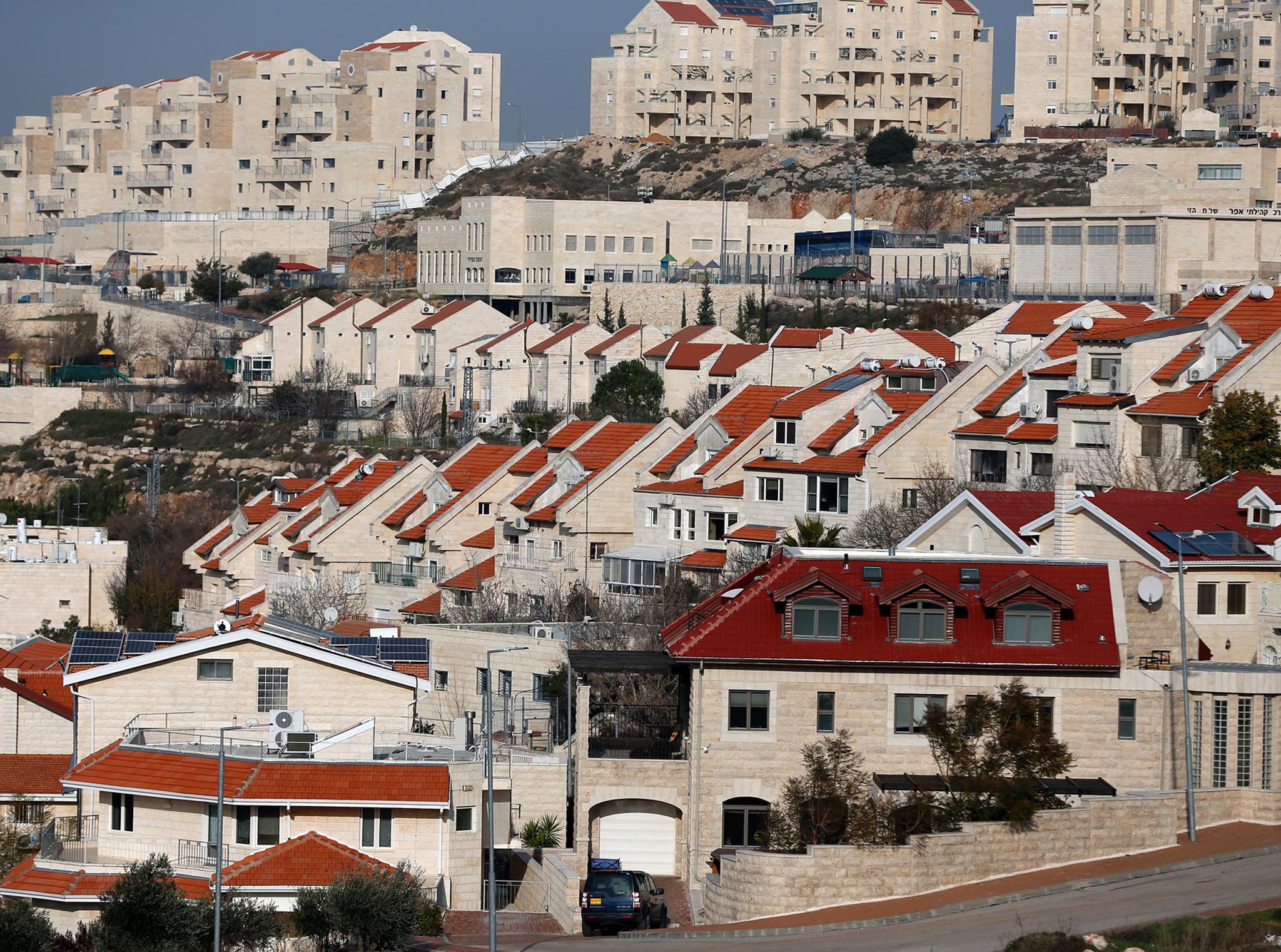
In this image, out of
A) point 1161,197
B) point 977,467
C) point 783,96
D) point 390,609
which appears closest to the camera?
point 977,467

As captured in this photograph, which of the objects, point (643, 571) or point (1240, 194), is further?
point (1240, 194)

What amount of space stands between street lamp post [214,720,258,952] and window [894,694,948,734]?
36.9 ft

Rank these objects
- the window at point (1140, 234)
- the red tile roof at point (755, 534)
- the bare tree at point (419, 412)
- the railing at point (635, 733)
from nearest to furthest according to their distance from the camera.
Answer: the railing at point (635, 733)
the red tile roof at point (755, 534)
the window at point (1140, 234)
the bare tree at point (419, 412)

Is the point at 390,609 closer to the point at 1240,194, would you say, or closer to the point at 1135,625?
the point at 1135,625

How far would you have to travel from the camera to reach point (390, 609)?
238ft

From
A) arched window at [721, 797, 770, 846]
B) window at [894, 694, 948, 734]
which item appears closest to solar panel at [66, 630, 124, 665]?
arched window at [721, 797, 770, 846]

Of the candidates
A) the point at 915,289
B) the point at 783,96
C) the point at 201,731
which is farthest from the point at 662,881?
the point at 783,96

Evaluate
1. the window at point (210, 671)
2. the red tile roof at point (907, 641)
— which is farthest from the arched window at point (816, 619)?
the window at point (210, 671)

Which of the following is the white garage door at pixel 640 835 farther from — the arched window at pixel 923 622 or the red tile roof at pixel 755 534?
the red tile roof at pixel 755 534

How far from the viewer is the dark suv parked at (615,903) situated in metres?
38.6

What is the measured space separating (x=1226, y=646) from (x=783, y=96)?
120 m

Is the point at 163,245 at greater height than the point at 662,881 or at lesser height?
greater

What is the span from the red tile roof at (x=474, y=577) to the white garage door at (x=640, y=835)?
26872 mm

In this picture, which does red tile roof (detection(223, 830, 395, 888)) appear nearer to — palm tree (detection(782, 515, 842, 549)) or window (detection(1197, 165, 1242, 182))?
palm tree (detection(782, 515, 842, 549))
